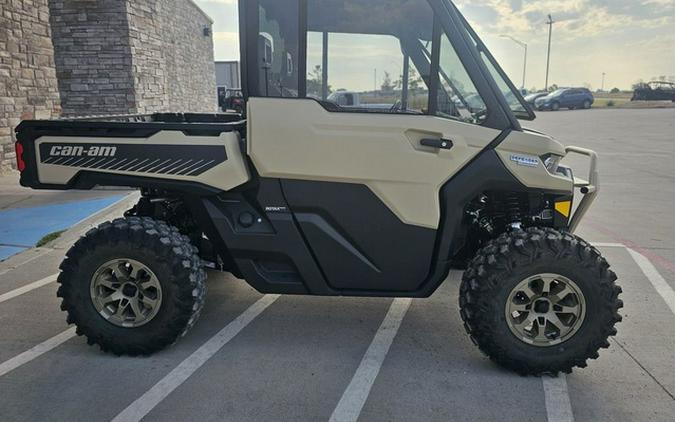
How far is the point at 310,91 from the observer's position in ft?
10.6

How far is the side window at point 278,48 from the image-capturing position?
3.21 meters

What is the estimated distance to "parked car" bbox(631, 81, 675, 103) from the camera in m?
44.2

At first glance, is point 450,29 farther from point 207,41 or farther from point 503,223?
point 207,41

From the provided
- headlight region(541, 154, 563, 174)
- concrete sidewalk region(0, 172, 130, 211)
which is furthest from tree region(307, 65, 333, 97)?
concrete sidewalk region(0, 172, 130, 211)

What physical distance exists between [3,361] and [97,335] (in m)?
0.65

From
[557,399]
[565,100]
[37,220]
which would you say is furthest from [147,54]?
[565,100]

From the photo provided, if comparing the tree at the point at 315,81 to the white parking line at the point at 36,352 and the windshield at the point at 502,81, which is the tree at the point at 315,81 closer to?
the windshield at the point at 502,81

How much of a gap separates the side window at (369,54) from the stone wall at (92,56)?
37.9ft

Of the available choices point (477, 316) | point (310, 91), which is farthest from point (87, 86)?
point (477, 316)

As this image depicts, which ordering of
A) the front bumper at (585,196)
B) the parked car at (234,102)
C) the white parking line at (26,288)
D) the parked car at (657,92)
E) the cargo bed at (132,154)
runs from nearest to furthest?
the cargo bed at (132,154) < the front bumper at (585,196) < the white parking line at (26,288) < the parked car at (234,102) < the parked car at (657,92)

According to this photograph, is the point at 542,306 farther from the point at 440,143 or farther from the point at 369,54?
the point at 369,54

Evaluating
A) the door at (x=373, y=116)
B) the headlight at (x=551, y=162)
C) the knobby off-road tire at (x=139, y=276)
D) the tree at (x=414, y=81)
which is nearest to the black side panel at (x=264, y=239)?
the door at (x=373, y=116)

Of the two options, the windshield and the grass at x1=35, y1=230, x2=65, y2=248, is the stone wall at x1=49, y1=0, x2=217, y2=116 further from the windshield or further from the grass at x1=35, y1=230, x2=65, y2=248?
the windshield

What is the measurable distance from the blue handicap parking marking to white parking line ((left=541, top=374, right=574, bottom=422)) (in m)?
5.62
